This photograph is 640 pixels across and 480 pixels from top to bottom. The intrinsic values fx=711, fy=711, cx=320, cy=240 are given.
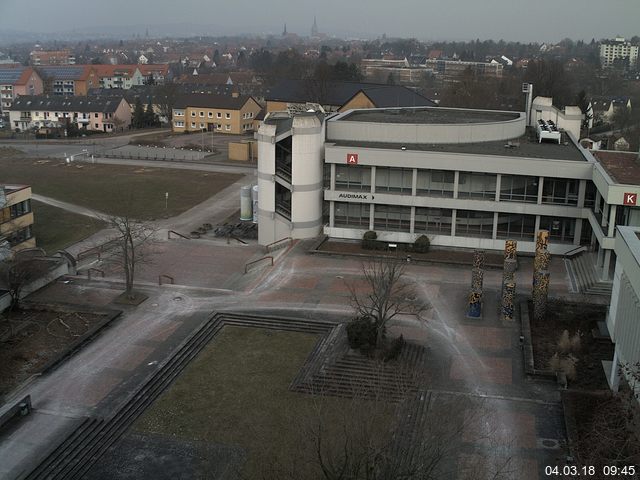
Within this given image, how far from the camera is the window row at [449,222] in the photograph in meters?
39.2

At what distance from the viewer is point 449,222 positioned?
4062 centimetres

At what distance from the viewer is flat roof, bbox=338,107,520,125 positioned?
4756 cm

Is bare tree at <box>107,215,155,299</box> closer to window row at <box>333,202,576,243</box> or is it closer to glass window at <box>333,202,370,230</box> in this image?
glass window at <box>333,202,370,230</box>

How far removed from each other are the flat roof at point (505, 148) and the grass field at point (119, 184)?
1646 cm

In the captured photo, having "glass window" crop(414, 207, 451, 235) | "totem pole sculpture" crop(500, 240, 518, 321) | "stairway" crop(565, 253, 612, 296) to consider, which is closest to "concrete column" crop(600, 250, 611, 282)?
"stairway" crop(565, 253, 612, 296)

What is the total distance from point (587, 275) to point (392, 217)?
37.8 feet

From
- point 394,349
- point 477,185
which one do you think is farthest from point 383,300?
point 477,185

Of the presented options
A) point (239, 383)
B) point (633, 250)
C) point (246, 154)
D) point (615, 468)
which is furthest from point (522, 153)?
point (246, 154)

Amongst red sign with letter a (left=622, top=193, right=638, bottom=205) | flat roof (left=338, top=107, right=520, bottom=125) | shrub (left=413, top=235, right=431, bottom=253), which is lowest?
shrub (left=413, top=235, right=431, bottom=253)

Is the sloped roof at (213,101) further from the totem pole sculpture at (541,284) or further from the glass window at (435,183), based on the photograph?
the totem pole sculpture at (541,284)

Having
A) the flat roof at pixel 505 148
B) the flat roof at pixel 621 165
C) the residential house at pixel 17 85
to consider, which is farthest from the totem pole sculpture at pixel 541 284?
the residential house at pixel 17 85

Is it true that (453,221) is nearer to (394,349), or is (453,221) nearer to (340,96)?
(394,349)

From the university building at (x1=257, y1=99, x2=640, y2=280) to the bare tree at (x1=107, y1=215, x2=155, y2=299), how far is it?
696cm

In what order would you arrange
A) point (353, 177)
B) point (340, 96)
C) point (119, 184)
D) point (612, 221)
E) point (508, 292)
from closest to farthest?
point (508, 292) < point (612, 221) < point (353, 177) < point (119, 184) < point (340, 96)
